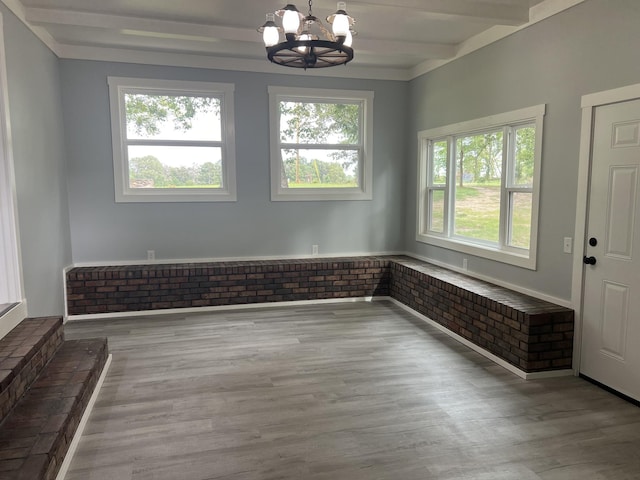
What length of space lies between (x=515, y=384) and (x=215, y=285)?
329cm

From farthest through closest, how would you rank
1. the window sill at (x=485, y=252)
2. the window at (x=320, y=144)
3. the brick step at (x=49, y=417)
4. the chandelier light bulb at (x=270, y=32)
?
1. the window at (x=320, y=144)
2. the window sill at (x=485, y=252)
3. the chandelier light bulb at (x=270, y=32)
4. the brick step at (x=49, y=417)

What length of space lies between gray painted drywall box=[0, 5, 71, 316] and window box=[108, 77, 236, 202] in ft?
2.04

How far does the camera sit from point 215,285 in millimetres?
5137

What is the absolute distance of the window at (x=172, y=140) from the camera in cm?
504

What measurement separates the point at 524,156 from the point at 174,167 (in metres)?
3.78

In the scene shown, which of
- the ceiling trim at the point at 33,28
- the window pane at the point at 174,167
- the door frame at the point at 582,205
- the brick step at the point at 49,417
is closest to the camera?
the brick step at the point at 49,417

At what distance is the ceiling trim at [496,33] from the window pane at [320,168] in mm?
1362

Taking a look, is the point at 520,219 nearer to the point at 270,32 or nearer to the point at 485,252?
the point at 485,252

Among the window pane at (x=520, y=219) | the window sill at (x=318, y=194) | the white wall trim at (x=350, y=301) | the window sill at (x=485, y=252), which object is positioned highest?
the window sill at (x=318, y=194)

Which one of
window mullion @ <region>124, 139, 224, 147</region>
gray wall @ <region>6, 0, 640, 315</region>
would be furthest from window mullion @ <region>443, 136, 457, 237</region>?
window mullion @ <region>124, 139, 224, 147</region>

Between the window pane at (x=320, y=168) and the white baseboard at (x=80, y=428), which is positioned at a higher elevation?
the window pane at (x=320, y=168)

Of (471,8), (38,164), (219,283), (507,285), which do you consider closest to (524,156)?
(507,285)

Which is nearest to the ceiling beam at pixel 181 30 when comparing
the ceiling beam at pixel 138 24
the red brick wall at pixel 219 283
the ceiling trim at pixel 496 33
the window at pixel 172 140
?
the ceiling beam at pixel 138 24

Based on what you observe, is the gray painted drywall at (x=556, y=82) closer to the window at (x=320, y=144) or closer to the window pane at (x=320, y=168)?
the window at (x=320, y=144)
